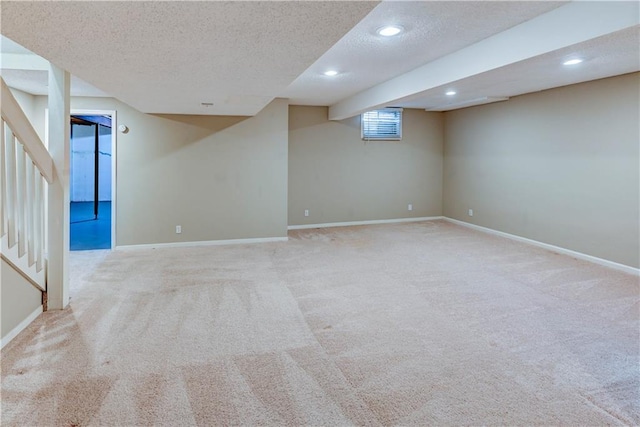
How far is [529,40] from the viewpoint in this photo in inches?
114

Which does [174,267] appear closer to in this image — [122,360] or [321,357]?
[122,360]

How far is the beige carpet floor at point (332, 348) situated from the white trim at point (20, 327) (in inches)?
2.0

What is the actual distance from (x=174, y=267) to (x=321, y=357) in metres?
2.79

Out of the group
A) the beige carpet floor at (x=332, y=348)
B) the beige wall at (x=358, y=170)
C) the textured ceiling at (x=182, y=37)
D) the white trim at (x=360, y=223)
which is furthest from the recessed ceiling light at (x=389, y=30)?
the white trim at (x=360, y=223)

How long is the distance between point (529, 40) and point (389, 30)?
1022 millimetres

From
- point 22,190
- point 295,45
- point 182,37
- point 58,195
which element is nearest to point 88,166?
point 58,195

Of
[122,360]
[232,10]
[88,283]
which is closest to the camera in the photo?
[232,10]

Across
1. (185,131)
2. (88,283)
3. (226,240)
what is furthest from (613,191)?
(88,283)

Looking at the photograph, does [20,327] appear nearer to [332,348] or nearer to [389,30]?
[332,348]

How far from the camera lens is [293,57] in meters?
2.53

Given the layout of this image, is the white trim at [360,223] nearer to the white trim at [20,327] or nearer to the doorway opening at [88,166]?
the white trim at [20,327]

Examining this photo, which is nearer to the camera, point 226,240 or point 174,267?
point 174,267

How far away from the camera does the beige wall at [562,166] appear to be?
4.61 metres

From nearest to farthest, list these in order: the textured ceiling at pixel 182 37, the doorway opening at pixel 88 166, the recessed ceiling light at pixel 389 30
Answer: the textured ceiling at pixel 182 37 < the recessed ceiling light at pixel 389 30 < the doorway opening at pixel 88 166
